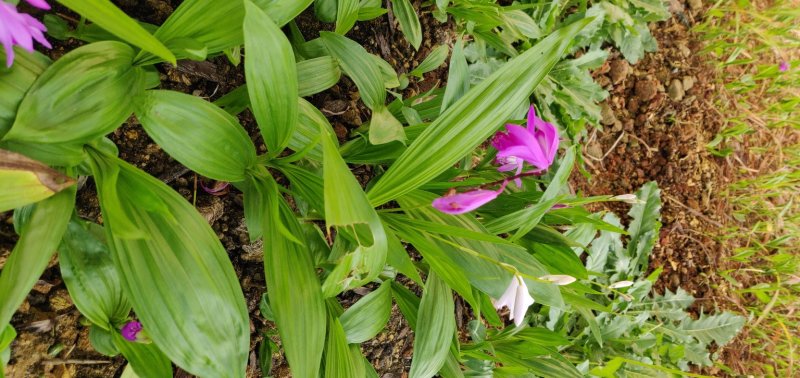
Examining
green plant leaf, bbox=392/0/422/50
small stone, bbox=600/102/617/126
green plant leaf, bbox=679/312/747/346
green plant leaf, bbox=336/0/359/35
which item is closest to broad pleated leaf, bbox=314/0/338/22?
green plant leaf, bbox=336/0/359/35

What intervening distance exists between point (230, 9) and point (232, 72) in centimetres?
31

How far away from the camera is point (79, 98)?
0.58 metres

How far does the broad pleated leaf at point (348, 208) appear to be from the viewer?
1.88 ft

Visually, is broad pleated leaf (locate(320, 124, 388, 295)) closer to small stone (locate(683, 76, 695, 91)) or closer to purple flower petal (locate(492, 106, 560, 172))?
purple flower petal (locate(492, 106, 560, 172))

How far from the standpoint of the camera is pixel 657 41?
196 cm

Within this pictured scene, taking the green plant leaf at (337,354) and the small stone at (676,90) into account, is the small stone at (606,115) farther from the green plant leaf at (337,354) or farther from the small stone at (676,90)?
the green plant leaf at (337,354)

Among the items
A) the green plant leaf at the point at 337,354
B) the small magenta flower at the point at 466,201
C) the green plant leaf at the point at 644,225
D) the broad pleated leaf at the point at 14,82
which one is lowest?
the green plant leaf at the point at 644,225

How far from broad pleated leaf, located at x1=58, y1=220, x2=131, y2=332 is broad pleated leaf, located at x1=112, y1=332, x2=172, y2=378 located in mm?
27

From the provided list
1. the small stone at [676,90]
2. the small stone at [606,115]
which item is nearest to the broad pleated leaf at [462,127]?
the small stone at [606,115]

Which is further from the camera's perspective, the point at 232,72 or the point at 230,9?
the point at 232,72

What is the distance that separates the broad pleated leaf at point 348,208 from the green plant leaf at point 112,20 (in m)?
0.19

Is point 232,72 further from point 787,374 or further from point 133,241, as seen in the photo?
point 787,374

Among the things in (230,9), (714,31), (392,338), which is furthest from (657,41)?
(230,9)

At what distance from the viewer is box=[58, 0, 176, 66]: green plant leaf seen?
510 millimetres
